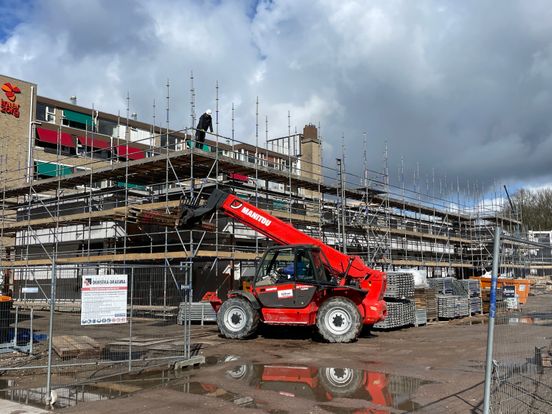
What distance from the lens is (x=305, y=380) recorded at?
901 cm

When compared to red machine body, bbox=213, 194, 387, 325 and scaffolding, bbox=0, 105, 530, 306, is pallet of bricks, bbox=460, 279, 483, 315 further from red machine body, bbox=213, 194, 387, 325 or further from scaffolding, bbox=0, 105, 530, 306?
red machine body, bbox=213, 194, 387, 325

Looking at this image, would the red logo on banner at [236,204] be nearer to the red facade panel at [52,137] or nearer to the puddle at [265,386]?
the puddle at [265,386]

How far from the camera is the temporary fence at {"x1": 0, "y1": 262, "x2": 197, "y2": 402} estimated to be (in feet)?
29.1

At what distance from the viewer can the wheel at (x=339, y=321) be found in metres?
13.0

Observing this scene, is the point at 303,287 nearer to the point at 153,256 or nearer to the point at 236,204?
the point at 236,204

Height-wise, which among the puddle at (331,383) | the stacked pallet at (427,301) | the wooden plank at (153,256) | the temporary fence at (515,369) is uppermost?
the wooden plank at (153,256)

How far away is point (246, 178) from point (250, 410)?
18.1 m

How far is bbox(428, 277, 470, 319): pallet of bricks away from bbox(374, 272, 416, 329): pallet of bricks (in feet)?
8.47

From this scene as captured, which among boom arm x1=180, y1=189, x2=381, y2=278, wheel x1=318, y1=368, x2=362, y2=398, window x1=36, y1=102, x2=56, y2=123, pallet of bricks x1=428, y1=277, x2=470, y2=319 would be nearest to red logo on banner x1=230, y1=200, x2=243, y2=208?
boom arm x1=180, y1=189, x2=381, y2=278

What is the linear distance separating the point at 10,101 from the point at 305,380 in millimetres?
34445

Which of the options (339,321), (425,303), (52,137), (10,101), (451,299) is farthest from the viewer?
(52,137)

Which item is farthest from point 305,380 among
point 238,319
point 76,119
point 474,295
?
point 76,119

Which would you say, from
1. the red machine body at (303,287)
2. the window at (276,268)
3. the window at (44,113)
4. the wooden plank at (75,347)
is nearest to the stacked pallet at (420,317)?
the red machine body at (303,287)

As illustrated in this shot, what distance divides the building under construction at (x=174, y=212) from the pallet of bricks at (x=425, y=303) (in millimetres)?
3197
